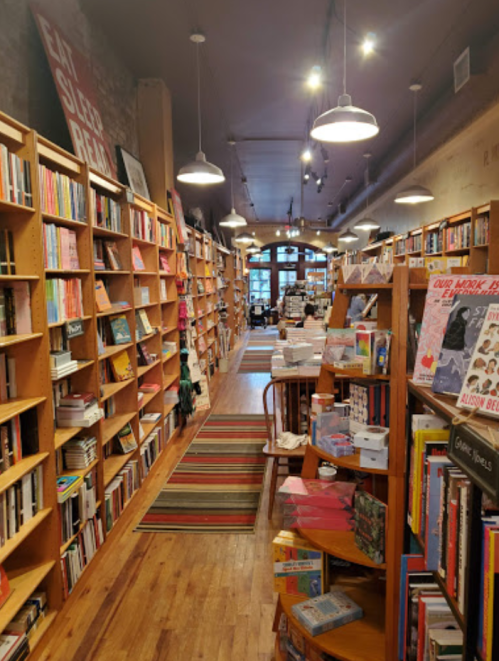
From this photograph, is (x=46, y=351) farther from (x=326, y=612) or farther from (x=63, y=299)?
(x=326, y=612)

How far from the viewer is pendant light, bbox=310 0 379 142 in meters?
3.06

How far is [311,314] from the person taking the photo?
33.1ft

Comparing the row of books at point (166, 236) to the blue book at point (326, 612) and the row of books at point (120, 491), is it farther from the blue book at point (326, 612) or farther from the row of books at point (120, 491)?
the blue book at point (326, 612)

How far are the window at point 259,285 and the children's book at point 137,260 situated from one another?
17.2 metres

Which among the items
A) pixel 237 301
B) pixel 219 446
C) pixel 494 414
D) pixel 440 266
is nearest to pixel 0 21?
pixel 440 266

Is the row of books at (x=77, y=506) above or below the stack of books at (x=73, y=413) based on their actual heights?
below

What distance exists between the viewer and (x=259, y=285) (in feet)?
71.7

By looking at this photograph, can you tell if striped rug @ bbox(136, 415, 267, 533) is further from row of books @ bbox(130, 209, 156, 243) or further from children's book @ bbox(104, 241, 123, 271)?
row of books @ bbox(130, 209, 156, 243)

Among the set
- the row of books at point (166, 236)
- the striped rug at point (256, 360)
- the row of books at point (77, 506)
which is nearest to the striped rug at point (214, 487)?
the row of books at point (77, 506)

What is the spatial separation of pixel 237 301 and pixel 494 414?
14.6m

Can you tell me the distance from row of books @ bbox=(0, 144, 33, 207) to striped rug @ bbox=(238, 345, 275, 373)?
7714 mm

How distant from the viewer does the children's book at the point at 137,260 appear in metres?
4.36

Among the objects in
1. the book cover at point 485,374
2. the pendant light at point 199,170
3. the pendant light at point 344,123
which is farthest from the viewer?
the pendant light at point 199,170

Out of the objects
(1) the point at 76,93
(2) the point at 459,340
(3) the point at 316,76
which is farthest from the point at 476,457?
(3) the point at 316,76
